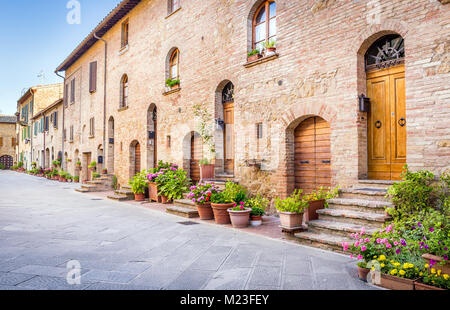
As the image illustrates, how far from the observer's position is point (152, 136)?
39.8 feet

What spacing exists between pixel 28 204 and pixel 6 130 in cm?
3918

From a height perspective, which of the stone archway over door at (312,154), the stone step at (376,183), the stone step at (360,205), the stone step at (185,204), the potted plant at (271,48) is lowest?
the stone step at (185,204)

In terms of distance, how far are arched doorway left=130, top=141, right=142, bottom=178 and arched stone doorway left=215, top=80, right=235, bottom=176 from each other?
5466mm

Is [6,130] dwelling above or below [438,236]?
above

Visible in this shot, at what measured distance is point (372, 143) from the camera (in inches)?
230

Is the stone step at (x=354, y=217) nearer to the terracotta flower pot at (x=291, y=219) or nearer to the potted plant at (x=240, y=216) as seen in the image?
the terracotta flower pot at (x=291, y=219)

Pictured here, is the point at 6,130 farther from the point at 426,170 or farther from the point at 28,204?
the point at 426,170

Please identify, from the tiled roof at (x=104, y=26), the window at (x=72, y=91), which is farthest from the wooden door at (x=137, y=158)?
the window at (x=72, y=91)

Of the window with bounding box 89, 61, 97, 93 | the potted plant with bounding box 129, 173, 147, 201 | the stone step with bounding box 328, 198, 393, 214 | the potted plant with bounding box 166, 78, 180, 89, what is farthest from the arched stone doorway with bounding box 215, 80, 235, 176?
the window with bounding box 89, 61, 97, 93

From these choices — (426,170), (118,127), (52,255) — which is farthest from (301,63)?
(118,127)

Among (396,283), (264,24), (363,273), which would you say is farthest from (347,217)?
(264,24)

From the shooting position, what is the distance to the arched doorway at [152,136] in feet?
39.9

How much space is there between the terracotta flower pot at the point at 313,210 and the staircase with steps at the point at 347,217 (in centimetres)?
11

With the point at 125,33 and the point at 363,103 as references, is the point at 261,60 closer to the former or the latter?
the point at 363,103
